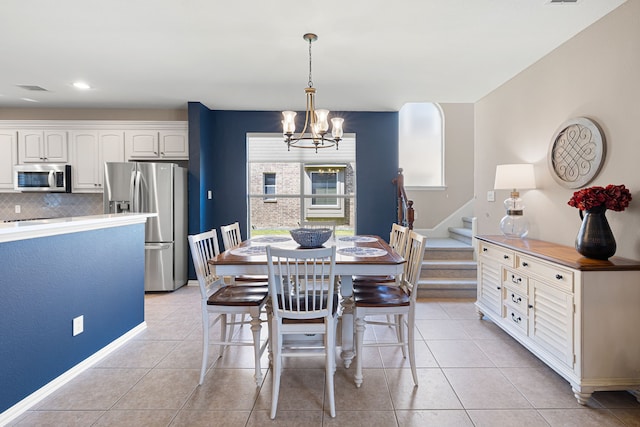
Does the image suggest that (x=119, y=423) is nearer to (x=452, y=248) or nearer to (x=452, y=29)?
(x=452, y=29)

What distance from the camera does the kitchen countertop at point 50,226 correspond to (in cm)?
190

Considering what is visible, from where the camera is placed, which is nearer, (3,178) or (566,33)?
(566,33)

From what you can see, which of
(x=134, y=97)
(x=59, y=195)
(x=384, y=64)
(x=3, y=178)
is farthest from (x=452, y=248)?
(x=3, y=178)

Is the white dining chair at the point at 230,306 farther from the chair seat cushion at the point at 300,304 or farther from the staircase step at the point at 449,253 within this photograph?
the staircase step at the point at 449,253

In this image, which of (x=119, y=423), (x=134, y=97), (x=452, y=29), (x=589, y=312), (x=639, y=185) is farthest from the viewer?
(x=134, y=97)

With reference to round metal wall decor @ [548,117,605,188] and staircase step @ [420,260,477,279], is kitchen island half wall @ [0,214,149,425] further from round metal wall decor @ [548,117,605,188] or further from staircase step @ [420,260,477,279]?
round metal wall decor @ [548,117,605,188]

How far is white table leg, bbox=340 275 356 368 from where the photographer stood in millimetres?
2477

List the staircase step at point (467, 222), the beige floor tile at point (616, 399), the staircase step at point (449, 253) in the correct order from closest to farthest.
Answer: the beige floor tile at point (616, 399), the staircase step at point (449, 253), the staircase step at point (467, 222)

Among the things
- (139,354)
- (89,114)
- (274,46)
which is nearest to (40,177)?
(89,114)

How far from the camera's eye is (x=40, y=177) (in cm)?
463

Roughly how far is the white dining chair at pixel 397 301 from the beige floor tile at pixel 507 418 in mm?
420

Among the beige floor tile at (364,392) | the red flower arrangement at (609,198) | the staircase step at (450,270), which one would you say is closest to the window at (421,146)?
the staircase step at (450,270)

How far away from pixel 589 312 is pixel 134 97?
5178 millimetres

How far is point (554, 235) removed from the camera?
3.03 m
